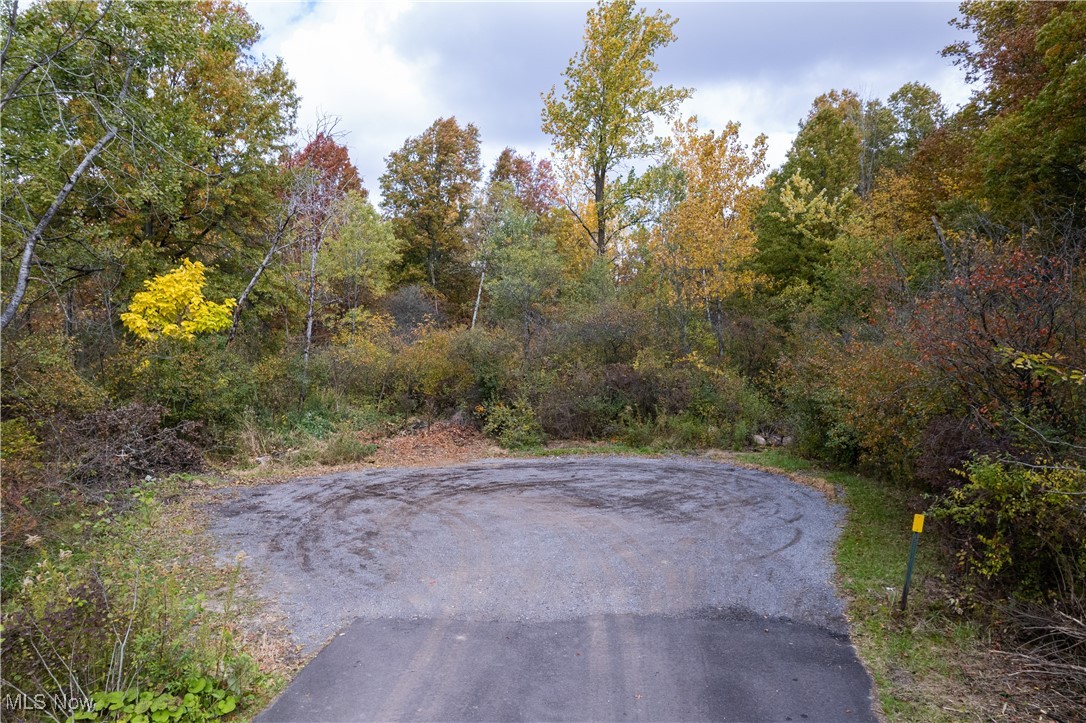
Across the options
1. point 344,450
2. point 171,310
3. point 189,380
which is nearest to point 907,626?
point 344,450

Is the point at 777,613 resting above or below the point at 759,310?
below

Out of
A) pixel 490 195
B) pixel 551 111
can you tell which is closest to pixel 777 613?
pixel 551 111

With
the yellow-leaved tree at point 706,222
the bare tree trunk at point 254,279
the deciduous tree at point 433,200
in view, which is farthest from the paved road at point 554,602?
the deciduous tree at point 433,200

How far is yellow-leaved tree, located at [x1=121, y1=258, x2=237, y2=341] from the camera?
12.1 meters

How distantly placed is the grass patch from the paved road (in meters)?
0.22

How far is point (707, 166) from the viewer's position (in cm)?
1966

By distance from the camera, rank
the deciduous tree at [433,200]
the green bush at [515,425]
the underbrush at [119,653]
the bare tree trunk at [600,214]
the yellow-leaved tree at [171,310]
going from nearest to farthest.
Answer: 1. the underbrush at [119,653]
2. the yellow-leaved tree at [171,310]
3. the green bush at [515,425]
4. the bare tree trunk at [600,214]
5. the deciduous tree at [433,200]

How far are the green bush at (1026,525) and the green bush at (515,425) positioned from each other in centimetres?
1213

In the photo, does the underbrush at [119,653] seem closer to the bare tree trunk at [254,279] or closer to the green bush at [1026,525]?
the green bush at [1026,525]

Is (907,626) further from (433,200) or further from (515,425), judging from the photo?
(433,200)

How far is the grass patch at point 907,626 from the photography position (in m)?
4.38

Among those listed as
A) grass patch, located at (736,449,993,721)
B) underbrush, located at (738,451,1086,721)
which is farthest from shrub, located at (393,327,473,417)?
underbrush, located at (738,451,1086,721)

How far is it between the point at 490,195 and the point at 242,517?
2304cm

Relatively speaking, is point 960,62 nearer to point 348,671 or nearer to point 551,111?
point 551,111
